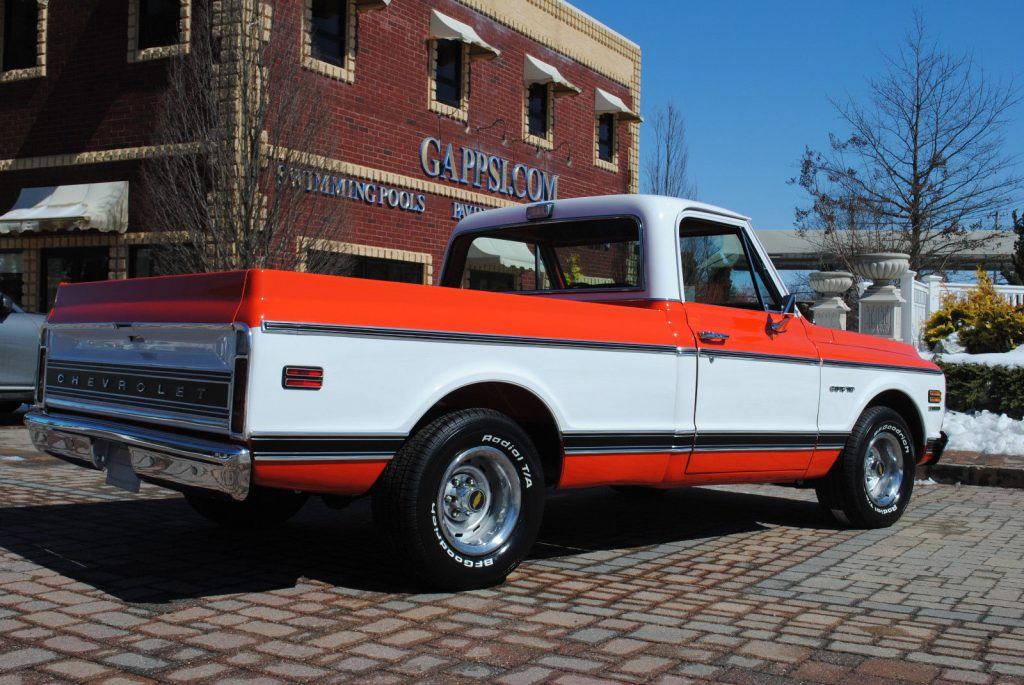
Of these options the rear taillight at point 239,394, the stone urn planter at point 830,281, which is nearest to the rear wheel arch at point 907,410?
the rear taillight at point 239,394

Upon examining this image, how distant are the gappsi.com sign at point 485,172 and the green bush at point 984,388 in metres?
9.70

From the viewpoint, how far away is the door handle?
5.66 metres

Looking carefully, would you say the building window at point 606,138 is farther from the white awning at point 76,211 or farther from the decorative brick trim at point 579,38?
the white awning at point 76,211

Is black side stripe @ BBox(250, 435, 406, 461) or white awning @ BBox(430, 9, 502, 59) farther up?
white awning @ BBox(430, 9, 502, 59)

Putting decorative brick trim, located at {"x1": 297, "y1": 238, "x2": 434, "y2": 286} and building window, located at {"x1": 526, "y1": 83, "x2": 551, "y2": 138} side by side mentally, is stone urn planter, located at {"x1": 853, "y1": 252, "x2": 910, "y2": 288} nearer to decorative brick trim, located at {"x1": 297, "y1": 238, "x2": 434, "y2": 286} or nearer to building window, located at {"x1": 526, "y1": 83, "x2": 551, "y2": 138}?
decorative brick trim, located at {"x1": 297, "y1": 238, "x2": 434, "y2": 286}

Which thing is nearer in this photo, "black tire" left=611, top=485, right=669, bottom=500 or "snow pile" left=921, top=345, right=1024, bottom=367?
"black tire" left=611, top=485, right=669, bottom=500

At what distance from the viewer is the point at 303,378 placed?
406 centimetres

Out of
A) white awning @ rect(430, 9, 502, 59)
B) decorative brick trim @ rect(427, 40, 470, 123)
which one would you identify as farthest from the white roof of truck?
A: decorative brick trim @ rect(427, 40, 470, 123)

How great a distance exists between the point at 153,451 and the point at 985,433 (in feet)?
31.0

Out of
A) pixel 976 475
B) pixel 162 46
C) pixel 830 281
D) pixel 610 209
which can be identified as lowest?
pixel 976 475

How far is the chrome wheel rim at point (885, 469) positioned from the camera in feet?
22.9

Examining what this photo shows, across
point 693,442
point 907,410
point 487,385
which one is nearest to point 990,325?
point 907,410

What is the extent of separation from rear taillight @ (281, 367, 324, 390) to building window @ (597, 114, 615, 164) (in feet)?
71.8

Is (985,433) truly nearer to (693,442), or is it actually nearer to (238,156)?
(693,442)
